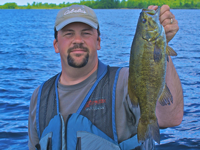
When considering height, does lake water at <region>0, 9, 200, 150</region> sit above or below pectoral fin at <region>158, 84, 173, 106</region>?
below

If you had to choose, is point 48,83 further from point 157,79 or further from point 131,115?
point 157,79

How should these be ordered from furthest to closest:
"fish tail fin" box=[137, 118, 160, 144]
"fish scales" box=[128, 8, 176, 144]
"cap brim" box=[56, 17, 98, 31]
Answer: "cap brim" box=[56, 17, 98, 31], "fish tail fin" box=[137, 118, 160, 144], "fish scales" box=[128, 8, 176, 144]

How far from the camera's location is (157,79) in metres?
2.53

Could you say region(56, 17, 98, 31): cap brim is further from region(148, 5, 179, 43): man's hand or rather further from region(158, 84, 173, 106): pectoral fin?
region(158, 84, 173, 106): pectoral fin

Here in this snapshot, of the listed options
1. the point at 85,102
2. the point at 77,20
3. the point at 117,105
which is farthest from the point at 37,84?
the point at 117,105

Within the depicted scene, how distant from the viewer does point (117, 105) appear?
316cm

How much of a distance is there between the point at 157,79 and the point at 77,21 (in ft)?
4.85

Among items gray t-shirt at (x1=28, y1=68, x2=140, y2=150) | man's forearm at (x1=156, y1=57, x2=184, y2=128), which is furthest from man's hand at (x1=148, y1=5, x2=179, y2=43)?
gray t-shirt at (x1=28, y1=68, x2=140, y2=150)

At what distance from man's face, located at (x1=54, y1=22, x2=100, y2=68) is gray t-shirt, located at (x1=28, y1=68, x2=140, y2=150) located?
0.26m

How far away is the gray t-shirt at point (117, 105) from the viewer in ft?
10.2

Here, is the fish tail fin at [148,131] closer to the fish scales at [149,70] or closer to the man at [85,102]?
the fish scales at [149,70]

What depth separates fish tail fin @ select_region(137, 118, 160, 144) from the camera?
8.61 ft

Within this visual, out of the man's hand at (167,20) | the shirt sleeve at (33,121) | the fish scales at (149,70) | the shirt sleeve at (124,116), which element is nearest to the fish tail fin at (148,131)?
the fish scales at (149,70)

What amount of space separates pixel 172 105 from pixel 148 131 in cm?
39
